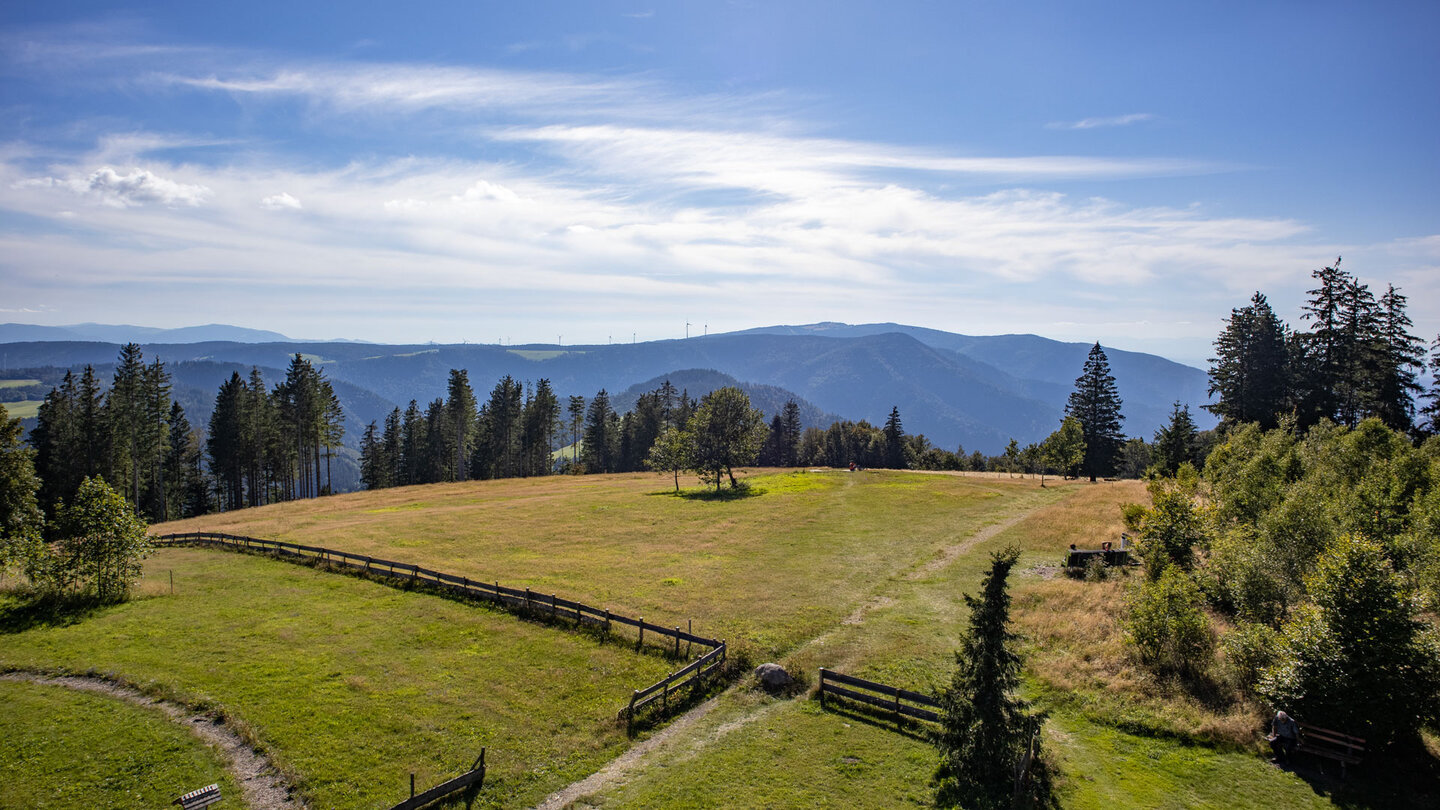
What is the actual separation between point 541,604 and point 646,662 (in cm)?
855

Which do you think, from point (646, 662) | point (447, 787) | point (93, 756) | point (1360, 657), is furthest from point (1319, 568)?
point (93, 756)

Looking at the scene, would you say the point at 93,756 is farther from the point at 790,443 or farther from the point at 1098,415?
the point at 790,443

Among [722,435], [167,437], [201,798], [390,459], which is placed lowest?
[390,459]

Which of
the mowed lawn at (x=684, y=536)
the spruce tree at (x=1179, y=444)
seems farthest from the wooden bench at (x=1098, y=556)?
the spruce tree at (x=1179, y=444)

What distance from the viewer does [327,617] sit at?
33.8 metres

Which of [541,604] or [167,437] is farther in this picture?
[167,437]

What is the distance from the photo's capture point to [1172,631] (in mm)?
26797

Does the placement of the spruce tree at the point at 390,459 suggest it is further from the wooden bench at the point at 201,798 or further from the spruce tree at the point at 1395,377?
the spruce tree at the point at 1395,377

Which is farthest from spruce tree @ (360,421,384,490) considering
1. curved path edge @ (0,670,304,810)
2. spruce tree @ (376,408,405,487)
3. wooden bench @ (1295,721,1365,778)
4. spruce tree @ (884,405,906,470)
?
wooden bench @ (1295,721,1365,778)

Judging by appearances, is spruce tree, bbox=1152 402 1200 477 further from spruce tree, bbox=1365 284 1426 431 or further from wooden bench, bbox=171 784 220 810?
wooden bench, bbox=171 784 220 810

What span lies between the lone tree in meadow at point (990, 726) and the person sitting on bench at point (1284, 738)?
9136 mm

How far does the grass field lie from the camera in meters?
18.4

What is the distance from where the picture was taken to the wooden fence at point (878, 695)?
24.1 m

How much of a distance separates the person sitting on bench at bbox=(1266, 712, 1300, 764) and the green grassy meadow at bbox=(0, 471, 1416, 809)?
708 mm
